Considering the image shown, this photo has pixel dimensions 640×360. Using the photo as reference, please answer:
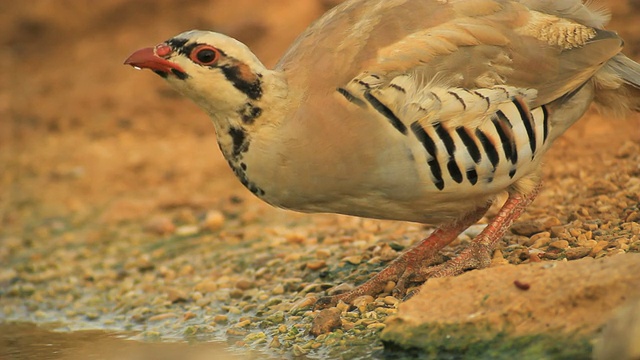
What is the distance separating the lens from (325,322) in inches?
197

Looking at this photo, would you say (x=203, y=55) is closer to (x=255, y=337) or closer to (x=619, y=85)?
(x=255, y=337)

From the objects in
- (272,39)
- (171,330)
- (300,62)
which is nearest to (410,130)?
(300,62)

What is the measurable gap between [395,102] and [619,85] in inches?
58.2

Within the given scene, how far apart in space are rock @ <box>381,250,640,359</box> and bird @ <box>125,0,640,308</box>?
57 centimetres

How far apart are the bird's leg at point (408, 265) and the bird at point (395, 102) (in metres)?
0.07

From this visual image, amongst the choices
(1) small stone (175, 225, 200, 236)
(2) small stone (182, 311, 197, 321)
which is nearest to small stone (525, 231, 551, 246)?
(2) small stone (182, 311, 197, 321)

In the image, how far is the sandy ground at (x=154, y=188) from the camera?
614 centimetres

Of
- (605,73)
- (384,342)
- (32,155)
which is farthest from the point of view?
(32,155)

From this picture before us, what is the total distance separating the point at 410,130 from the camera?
4746 mm

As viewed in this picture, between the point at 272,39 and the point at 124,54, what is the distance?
170 cm

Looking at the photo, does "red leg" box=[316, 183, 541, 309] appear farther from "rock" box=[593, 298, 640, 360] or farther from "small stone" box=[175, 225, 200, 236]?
"small stone" box=[175, 225, 200, 236]

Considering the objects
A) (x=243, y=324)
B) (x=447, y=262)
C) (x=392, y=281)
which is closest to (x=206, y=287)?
(x=243, y=324)

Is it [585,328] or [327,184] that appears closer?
[585,328]

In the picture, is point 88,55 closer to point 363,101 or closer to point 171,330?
point 171,330
